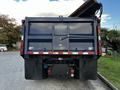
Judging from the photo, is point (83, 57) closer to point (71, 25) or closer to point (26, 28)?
point (71, 25)

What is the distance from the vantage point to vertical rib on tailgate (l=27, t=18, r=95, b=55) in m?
10.2

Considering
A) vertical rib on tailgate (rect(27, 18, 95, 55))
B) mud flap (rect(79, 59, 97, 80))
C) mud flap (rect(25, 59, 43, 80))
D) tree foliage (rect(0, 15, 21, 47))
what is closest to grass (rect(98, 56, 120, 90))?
mud flap (rect(79, 59, 97, 80))

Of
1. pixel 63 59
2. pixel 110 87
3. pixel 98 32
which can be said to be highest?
pixel 98 32

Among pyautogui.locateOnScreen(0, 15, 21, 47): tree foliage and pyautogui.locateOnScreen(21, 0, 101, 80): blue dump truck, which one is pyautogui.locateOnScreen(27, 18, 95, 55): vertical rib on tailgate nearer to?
pyautogui.locateOnScreen(21, 0, 101, 80): blue dump truck

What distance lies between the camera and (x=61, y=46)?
10.3 m

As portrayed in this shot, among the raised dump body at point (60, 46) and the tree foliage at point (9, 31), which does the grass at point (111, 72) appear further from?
the tree foliage at point (9, 31)

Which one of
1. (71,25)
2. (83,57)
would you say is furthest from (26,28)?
(83,57)

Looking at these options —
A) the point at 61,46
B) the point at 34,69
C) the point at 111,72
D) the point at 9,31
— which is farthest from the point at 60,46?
the point at 9,31

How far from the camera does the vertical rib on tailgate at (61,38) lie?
33.4 feet

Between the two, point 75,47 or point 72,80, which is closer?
point 75,47

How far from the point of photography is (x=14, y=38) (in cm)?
6319

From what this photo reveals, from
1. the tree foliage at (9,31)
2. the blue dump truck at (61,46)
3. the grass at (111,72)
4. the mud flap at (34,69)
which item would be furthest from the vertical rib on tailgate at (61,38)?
the tree foliage at (9,31)

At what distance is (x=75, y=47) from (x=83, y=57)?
1.66ft

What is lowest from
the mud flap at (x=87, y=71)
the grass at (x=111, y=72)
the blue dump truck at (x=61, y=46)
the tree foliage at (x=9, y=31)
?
the grass at (x=111, y=72)
